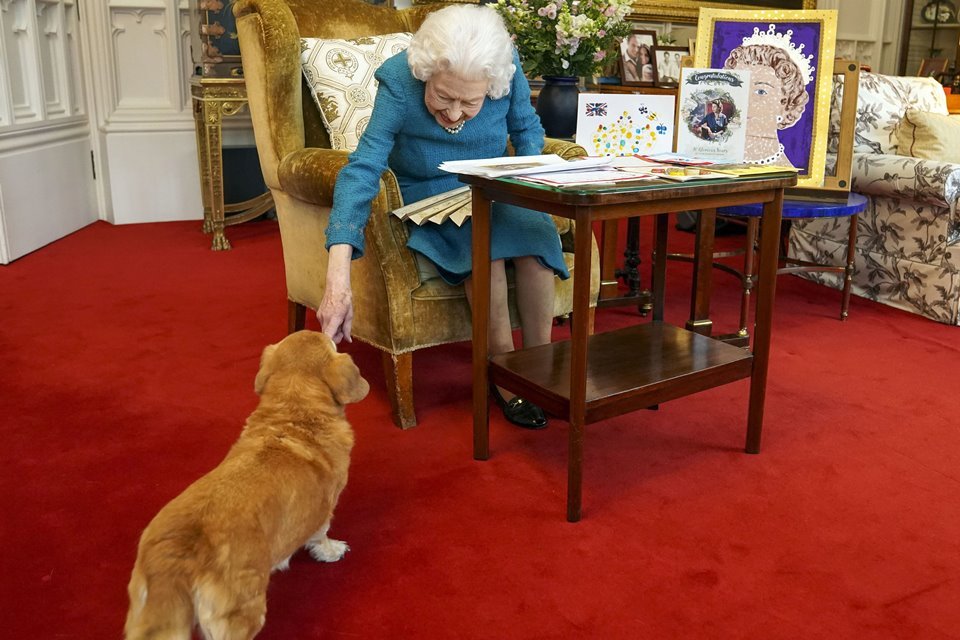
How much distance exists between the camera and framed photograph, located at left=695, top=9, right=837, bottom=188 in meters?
2.93

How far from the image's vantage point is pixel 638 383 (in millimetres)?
1872

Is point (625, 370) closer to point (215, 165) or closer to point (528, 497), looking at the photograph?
point (528, 497)

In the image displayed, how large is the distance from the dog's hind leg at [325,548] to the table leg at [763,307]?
3.34ft

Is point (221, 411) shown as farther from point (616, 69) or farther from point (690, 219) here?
point (616, 69)

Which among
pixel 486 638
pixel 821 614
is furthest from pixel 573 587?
pixel 821 614

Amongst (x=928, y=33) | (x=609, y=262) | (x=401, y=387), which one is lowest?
(x=401, y=387)

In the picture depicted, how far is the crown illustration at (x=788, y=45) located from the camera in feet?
9.64

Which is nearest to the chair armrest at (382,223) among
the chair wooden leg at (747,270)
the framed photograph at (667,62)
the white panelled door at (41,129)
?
the chair wooden leg at (747,270)

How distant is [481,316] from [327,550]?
2.10 feet

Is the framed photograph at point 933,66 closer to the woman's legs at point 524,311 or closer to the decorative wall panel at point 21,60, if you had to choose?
the woman's legs at point 524,311

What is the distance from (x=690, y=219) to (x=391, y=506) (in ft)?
10.9

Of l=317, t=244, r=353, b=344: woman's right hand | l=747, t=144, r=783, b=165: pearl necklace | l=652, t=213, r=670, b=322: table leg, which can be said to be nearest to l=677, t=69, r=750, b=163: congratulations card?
l=652, t=213, r=670, b=322: table leg

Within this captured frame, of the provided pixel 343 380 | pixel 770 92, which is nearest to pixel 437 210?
pixel 343 380

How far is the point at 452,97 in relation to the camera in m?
2.07
